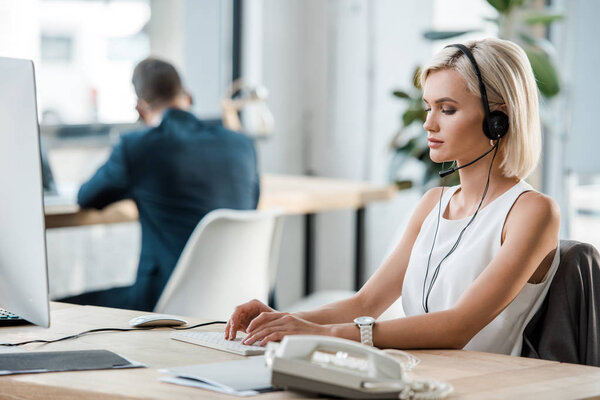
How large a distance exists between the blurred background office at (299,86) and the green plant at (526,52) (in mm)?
14

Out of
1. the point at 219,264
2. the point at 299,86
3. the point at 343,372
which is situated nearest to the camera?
the point at 343,372

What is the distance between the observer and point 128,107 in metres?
4.14

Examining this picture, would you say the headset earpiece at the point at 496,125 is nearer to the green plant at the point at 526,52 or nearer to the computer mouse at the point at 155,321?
the computer mouse at the point at 155,321

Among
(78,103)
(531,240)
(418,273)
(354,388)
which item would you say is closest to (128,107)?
(78,103)

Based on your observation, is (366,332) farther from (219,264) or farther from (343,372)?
(219,264)

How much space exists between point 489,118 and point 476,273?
0.98ft

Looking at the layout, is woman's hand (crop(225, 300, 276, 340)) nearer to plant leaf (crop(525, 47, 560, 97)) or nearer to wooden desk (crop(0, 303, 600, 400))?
wooden desk (crop(0, 303, 600, 400))

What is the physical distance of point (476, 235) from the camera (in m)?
1.66

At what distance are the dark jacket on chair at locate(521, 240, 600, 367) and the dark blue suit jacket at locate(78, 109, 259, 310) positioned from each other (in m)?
1.47

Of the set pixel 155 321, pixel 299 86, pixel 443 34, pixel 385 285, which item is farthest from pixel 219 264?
pixel 299 86

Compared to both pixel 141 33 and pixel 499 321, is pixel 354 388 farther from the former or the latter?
pixel 141 33

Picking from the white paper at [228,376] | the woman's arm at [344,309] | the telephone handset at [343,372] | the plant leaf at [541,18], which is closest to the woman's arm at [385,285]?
the woman's arm at [344,309]

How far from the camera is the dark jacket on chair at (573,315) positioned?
156cm

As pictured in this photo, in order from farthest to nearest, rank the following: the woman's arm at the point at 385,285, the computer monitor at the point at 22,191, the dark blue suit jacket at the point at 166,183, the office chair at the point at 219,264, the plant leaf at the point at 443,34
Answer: the plant leaf at the point at 443,34
the dark blue suit jacket at the point at 166,183
the office chair at the point at 219,264
the woman's arm at the point at 385,285
the computer monitor at the point at 22,191
